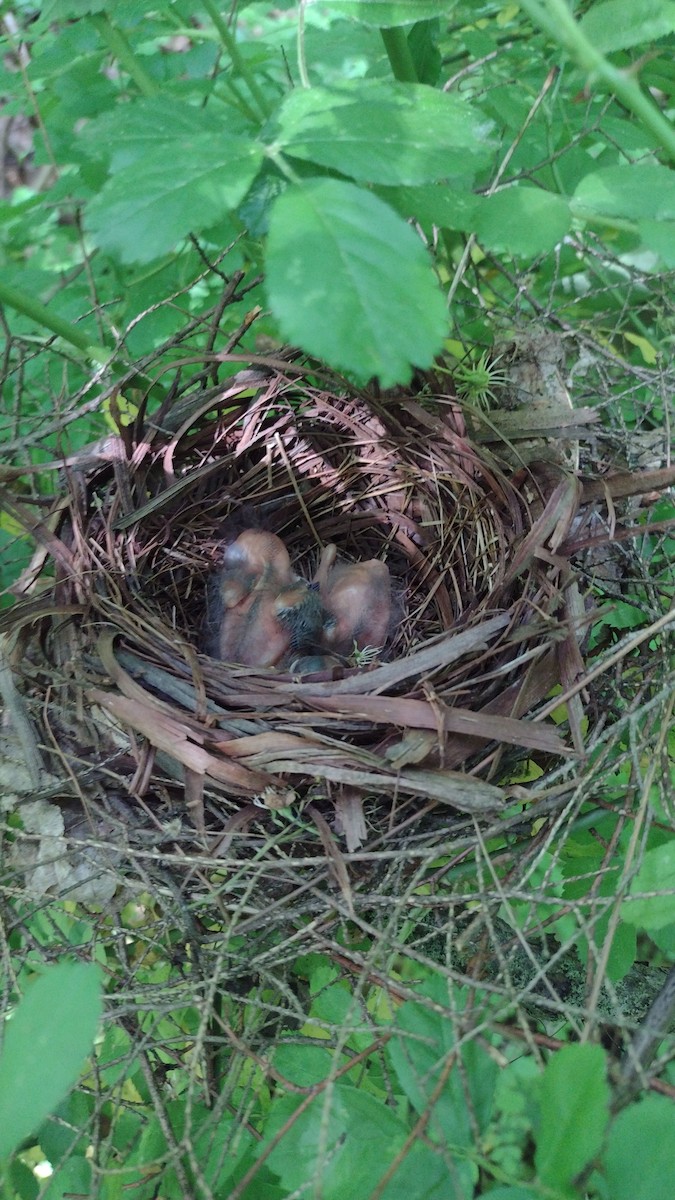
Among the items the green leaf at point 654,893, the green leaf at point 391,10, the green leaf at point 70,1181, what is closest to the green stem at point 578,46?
the green leaf at point 391,10

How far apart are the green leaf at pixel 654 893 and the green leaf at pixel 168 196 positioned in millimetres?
638

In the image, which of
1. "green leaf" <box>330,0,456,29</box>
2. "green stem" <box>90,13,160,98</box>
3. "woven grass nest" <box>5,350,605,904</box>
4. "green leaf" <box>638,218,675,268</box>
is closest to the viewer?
"green leaf" <box>638,218,675,268</box>

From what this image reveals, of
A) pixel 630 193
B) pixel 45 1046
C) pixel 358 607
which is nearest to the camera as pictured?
pixel 45 1046

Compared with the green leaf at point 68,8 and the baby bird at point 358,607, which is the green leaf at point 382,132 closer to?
the green leaf at point 68,8

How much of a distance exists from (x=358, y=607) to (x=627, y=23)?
87 centimetres

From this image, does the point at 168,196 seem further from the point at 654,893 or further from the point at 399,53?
the point at 654,893

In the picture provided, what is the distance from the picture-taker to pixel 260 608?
1460 millimetres

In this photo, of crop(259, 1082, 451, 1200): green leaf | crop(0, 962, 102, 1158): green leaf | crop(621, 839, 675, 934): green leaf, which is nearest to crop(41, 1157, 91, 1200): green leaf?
crop(259, 1082, 451, 1200): green leaf

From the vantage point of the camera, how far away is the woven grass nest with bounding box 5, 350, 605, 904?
96 centimetres

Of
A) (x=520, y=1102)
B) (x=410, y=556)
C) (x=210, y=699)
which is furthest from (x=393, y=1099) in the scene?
(x=410, y=556)

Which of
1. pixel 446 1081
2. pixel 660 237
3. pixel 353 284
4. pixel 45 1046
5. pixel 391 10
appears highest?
pixel 391 10

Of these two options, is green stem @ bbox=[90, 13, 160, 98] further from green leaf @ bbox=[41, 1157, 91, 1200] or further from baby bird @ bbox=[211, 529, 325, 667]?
green leaf @ bbox=[41, 1157, 91, 1200]

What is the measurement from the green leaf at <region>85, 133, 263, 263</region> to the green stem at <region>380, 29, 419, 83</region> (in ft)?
1.21

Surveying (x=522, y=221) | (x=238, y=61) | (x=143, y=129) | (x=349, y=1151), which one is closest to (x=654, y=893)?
(x=349, y=1151)
